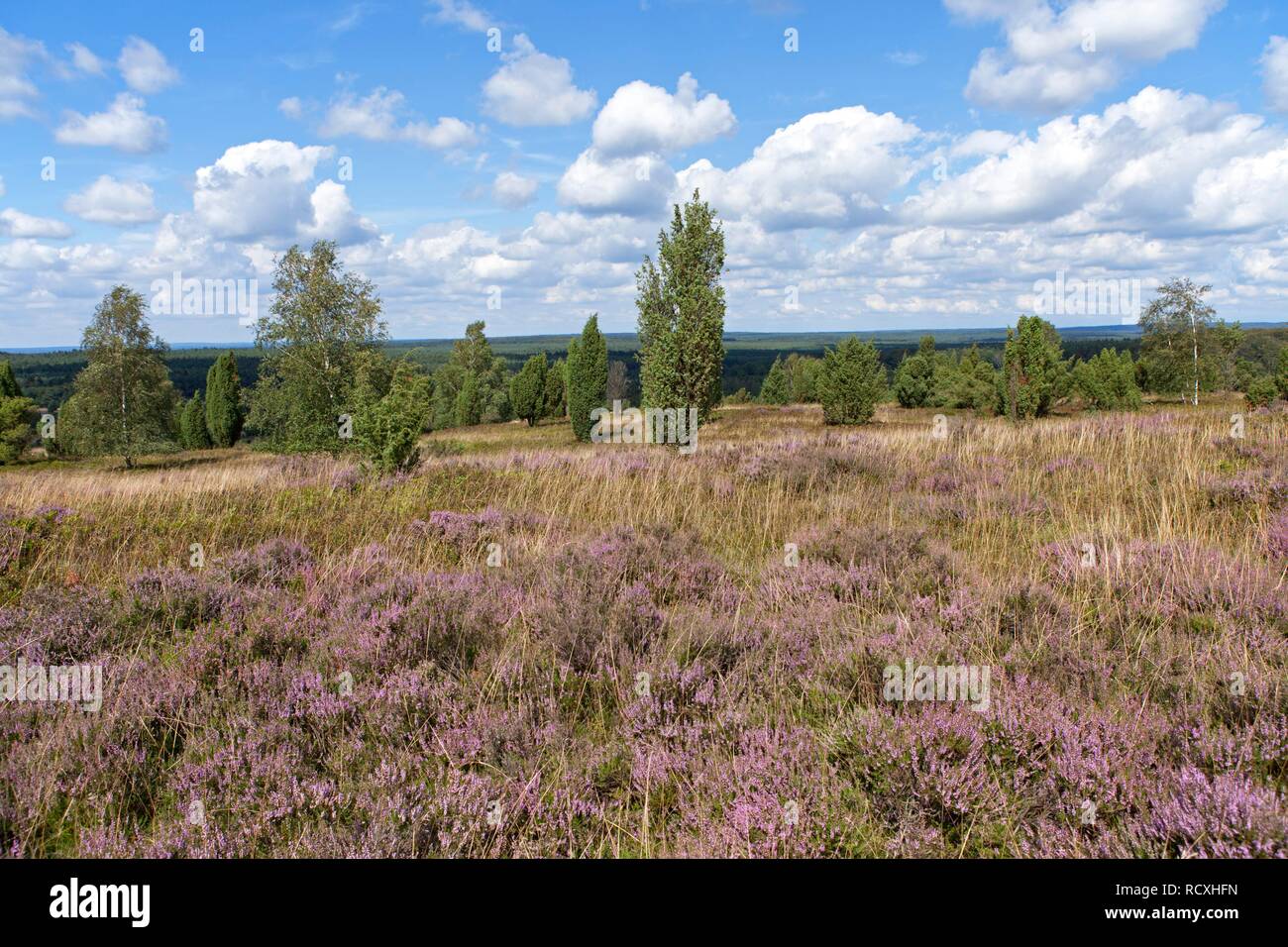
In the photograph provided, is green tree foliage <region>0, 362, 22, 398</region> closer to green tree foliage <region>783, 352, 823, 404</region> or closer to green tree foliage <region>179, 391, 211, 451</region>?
green tree foliage <region>179, 391, 211, 451</region>

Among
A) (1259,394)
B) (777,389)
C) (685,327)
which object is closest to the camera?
(685,327)

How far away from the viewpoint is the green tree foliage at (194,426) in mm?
67188

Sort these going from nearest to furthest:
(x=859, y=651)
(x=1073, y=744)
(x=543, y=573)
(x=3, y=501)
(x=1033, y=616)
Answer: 1. (x=1073, y=744)
2. (x=859, y=651)
3. (x=1033, y=616)
4. (x=543, y=573)
5. (x=3, y=501)

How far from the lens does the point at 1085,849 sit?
231 centimetres

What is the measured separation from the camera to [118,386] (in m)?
38.1

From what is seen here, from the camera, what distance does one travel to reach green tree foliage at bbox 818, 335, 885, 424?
39281mm

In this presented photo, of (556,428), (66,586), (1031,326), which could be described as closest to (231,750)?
(66,586)

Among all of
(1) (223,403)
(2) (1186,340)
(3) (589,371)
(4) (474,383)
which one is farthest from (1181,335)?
(1) (223,403)

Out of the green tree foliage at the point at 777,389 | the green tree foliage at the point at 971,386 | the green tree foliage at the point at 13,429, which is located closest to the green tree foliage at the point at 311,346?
the green tree foliage at the point at 13,429

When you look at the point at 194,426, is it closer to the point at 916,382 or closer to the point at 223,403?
the point at 223,403

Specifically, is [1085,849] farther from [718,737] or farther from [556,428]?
[556,428]

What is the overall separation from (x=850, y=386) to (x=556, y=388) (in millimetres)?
33744

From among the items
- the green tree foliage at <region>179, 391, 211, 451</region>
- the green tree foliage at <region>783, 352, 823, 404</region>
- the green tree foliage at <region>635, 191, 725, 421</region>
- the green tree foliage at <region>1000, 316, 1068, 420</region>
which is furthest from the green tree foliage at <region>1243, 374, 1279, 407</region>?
the green tree foliage at <region>179, 391, 211, 451</region>
